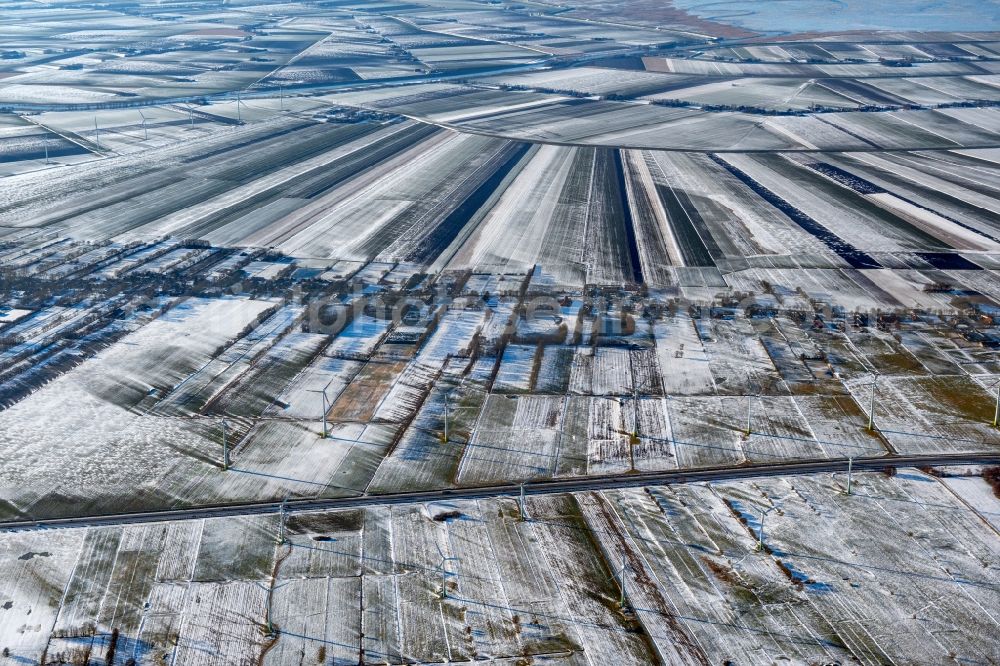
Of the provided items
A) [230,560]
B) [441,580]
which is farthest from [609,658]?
[230,560]

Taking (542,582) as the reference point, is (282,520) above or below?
above

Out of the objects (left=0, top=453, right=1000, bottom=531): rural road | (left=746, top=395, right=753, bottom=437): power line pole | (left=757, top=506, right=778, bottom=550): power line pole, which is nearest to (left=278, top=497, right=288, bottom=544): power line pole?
(left=0, top=453, right=1000, bottom=531): rural road

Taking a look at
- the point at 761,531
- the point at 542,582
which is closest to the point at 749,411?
the point at 761,531

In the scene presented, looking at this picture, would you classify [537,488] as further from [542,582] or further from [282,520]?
[282,520]

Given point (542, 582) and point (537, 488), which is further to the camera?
point (537, 488)

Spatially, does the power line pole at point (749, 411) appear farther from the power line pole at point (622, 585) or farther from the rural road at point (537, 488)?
the power line pole at point (622, 585)

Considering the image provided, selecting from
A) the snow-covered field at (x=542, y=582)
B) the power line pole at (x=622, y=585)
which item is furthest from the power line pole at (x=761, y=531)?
the power line pole at (x=622, y=585)

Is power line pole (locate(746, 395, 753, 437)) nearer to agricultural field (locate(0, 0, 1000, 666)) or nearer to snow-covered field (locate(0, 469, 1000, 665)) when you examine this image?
agricultural field (locate(0, 0, 1000, 666))

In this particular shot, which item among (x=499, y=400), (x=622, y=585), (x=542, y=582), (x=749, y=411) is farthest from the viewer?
(x=499, y=400)

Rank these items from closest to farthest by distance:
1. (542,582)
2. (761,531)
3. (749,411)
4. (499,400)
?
(542,582), (761,531), (749,411), (499,400)
